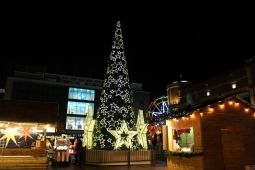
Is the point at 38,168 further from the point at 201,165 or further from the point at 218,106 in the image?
the point at 218,106

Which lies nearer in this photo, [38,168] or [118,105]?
[38,168]

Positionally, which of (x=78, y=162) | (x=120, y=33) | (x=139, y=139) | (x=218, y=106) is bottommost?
(x=78, y=162)

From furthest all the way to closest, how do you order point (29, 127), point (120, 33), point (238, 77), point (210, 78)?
point (210, 78), point (238, 77), point (120, 33), point (29, 127)

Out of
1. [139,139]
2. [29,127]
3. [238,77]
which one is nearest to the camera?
[29,127]

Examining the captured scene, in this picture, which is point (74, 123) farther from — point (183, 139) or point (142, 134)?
point (183, 139)

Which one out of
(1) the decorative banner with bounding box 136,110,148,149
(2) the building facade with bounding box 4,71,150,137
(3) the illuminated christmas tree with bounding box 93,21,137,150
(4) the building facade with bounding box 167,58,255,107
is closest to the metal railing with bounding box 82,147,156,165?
(3) the illuminated christmas tree with bounding box 93,21,137,150

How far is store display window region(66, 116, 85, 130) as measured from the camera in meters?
51.6

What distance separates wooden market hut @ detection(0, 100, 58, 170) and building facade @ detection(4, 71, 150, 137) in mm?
36660

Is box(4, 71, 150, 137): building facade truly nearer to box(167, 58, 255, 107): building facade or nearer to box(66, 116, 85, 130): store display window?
box(66, 116, 85, 130): store display window

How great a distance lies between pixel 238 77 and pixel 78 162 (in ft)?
81.5

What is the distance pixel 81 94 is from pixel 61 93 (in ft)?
15.9

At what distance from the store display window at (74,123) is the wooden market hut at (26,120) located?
39637mm

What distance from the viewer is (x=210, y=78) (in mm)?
36844

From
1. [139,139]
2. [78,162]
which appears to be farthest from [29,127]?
[139,139]
